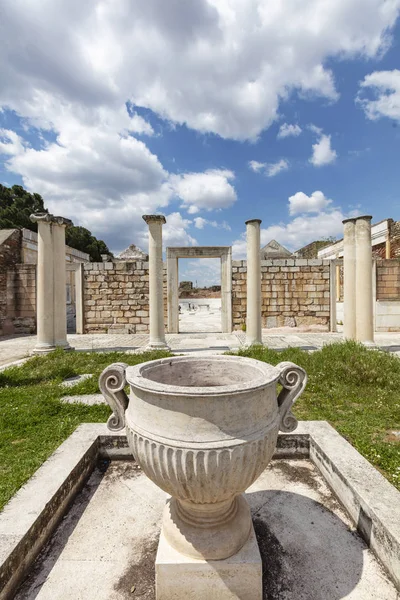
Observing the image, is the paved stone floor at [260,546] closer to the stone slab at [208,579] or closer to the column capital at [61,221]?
the stone slab at [208,579]

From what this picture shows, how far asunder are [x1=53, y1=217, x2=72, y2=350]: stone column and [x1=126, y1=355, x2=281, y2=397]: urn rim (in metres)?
6.85

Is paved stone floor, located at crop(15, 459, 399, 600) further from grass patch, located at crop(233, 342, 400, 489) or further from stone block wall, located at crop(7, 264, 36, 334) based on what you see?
stone block wall, located at crop(7, 264, 36, 334)

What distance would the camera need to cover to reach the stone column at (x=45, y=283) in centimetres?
795

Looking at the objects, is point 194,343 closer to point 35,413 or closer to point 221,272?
point 221,272

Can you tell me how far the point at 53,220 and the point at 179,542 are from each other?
8338 mm

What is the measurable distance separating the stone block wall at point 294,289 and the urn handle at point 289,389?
1096 cm

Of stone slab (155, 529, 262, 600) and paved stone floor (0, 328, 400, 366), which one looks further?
paved stone floor (0, 328, 400, 366)

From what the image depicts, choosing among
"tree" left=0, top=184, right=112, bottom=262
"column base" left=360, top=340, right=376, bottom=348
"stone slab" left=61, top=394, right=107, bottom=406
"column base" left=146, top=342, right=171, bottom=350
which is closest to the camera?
"stone slab" left=61, top=394, right=107, bottom=406

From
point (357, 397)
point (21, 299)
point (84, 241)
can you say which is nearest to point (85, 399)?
point (357, 397)

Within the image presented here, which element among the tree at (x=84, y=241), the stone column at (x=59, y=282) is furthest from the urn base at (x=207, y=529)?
the tree at (x=84, y=241)

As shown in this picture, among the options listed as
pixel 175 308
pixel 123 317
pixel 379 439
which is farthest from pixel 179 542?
pixel 123 317

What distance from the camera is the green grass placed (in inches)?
109

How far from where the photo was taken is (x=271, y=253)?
17984 millimetres

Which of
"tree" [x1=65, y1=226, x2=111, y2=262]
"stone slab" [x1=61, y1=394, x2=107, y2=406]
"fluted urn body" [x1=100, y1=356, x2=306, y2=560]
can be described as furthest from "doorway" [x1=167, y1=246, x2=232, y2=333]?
"tree" [x1=65, y1=226, x2=111, y2=262]
